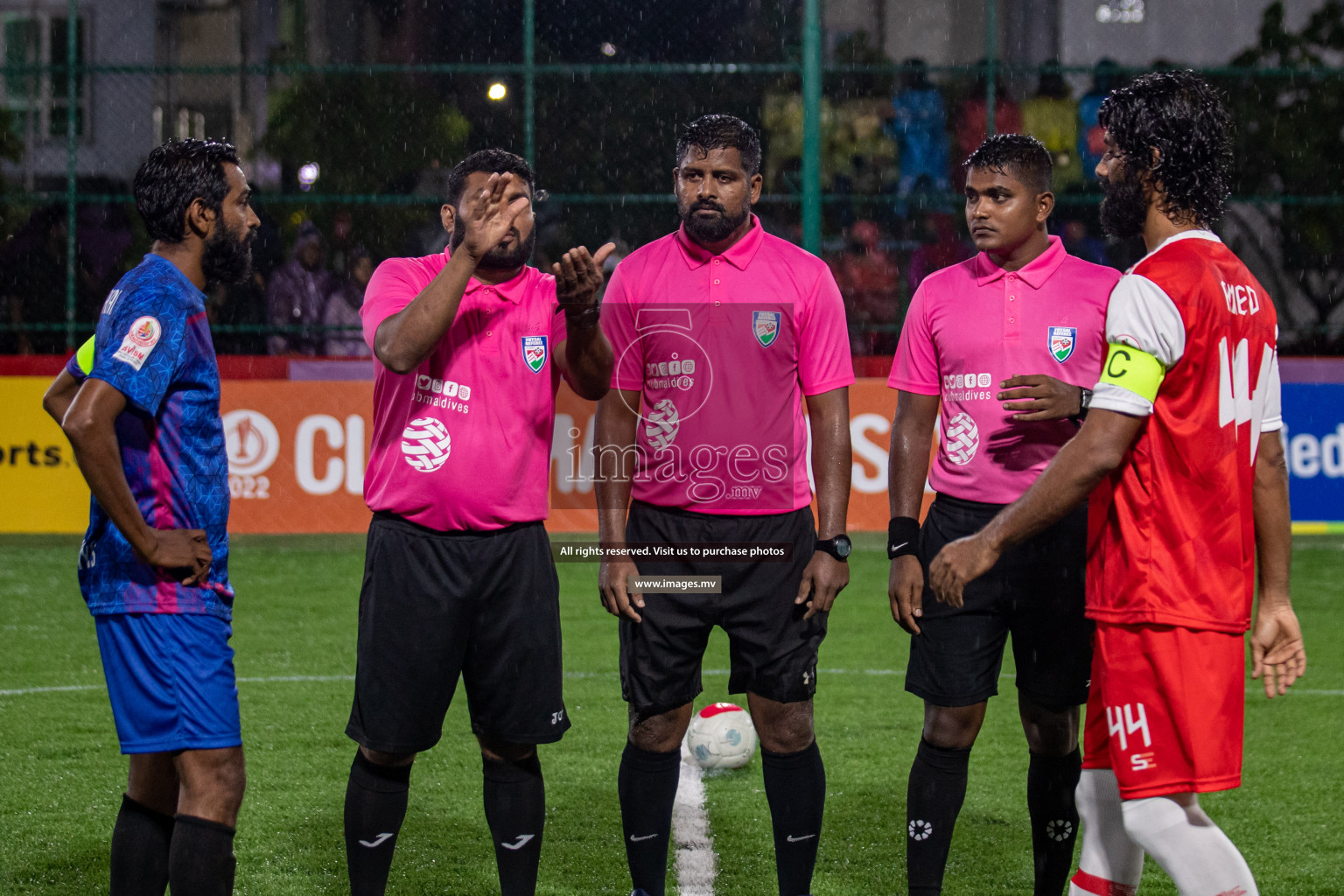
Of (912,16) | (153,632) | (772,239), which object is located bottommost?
(153,632)

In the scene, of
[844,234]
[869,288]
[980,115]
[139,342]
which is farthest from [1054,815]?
→ [980,115]

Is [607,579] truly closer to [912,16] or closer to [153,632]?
[153,632]

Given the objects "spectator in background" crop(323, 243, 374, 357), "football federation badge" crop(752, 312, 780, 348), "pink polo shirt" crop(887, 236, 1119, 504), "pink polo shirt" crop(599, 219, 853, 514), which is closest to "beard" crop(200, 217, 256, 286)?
"pink polo shirt" crop(599, 219, 853, 514)

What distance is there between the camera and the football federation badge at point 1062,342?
12.9 feet

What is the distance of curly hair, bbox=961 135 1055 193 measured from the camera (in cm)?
397

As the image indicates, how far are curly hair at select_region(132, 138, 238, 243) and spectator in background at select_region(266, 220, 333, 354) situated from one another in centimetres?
950

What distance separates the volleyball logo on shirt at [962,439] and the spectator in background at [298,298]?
963 centimetres

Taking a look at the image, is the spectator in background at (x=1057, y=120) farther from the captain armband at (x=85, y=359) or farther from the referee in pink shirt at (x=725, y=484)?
the captain armband at (x=85, y=359)

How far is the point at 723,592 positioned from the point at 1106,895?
Result: 53.1 inches

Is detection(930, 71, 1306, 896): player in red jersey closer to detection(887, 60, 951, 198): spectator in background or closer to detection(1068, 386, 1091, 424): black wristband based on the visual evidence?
detection(1068, 386, 1091, 424): black wristband

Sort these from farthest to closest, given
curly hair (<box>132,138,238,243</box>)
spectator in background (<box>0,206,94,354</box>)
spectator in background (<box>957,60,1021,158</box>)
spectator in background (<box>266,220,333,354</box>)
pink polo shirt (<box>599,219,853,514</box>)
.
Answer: spectator in background (<box>957,60,1021,158</box>), spectator in background (<box>0,206,94,354</box>), spectator in background (<box>266,220,333,354</box>), pink polo shirt (<box>599,219,853,514</box>), curly hair (<box>132,138,238,243</box>)

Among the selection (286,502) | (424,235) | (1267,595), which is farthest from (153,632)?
(424,235)

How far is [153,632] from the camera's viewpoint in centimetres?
321

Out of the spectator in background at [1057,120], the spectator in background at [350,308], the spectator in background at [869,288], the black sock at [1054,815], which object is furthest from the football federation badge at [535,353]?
the spectator in background at [1057,120]
